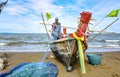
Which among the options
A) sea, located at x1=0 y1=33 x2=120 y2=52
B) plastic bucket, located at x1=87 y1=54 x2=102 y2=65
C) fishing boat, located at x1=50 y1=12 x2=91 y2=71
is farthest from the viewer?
sea, located at x1=0 y1=33 x2=120 y2=52

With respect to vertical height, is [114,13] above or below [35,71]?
above

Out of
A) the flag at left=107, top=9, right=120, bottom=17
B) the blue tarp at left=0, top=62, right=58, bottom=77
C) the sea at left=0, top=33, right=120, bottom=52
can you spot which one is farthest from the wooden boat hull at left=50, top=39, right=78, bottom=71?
the blue tarp at left=0, top=62, right=58, bottom=77

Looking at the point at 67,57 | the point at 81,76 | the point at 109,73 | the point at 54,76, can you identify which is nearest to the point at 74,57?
the point at 67,57

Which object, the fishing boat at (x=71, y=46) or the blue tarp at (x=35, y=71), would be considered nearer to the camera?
the blue tarp at (x=35, y=71)

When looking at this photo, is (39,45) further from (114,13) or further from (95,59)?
(114,13)

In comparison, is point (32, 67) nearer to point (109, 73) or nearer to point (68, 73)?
point (68, 73)

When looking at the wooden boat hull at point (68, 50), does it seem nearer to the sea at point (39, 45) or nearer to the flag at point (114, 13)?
the sea at point (39, 45)

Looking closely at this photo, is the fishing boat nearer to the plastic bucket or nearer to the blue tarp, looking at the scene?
the plastic bucket

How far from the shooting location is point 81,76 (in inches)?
314

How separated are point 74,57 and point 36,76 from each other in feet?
15.5

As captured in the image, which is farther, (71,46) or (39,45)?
(39,45)

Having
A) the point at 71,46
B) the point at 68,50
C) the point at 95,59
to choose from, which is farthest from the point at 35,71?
the point at 95,59

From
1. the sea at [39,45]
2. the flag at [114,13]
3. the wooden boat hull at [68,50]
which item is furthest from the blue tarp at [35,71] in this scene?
the sea at [39,45]

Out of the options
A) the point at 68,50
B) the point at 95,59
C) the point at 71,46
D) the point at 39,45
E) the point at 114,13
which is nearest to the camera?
the point at 114,13
